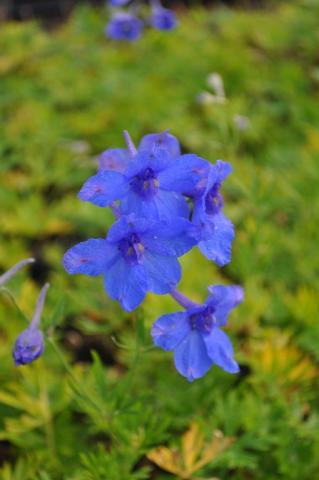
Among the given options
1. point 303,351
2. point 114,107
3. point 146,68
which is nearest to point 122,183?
point 303,351

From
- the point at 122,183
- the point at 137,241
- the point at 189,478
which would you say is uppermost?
the point at 122,183

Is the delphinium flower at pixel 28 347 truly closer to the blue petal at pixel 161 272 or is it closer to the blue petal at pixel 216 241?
the blue petal at pixel 161 272

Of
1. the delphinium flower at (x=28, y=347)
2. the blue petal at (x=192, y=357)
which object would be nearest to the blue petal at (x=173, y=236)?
the blue petal at (x=192, y=357)

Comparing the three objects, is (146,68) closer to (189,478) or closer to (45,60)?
(45,60)

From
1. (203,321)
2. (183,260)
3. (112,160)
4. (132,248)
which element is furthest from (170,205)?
(183,260)

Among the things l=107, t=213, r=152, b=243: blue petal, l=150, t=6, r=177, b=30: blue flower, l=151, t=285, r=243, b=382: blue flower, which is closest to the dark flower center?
l=151, t=285, r=243, b=382: blue flower

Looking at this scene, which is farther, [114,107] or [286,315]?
[114,107]
